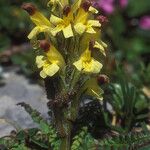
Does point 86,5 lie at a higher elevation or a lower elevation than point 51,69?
higher

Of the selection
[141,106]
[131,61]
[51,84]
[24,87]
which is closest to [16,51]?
[24,87]

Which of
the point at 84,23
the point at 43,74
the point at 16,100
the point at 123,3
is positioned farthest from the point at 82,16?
the point at 123,3

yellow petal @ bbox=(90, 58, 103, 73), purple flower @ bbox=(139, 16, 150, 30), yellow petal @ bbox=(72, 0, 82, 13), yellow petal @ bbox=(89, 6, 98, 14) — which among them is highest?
yellow petal @ bbox=(72, 0, 82, 13)

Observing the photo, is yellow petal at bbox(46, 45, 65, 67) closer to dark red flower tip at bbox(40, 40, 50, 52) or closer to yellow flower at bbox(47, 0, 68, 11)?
dark red flower tip at bbox(40, 40, 50, 52)

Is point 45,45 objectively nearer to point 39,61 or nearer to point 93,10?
point 39,61

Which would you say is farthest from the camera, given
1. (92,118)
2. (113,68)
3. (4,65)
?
(4,65)

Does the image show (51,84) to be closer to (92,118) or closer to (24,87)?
(92,118)

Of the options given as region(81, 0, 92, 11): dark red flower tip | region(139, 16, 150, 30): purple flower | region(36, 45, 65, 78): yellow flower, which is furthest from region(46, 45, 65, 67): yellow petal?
region(139, 16, 150, 30): purple flower
